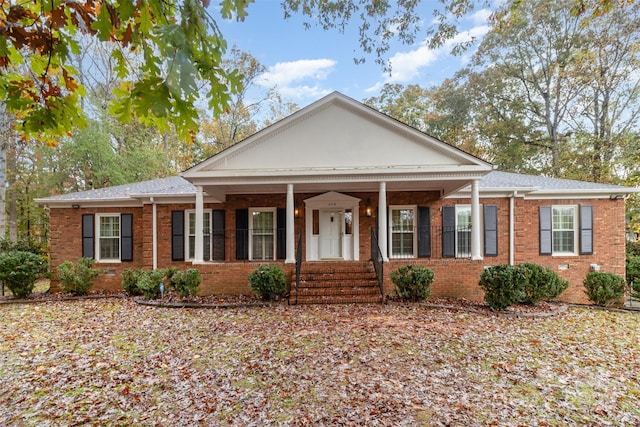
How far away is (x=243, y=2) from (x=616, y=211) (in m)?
13.7

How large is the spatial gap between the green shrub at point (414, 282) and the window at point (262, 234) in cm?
488

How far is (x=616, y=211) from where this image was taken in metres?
10.4

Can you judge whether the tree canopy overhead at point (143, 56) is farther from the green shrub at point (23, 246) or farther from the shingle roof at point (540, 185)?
the green shrub at point (23, 246)

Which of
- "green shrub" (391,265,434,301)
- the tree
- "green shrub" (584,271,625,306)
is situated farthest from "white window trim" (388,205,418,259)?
the tree

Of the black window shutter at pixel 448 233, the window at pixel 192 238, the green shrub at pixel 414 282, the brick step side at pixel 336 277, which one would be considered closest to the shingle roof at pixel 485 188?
the window at pixel 192 238

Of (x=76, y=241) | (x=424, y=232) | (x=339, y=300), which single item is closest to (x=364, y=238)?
(x=424, y=232)

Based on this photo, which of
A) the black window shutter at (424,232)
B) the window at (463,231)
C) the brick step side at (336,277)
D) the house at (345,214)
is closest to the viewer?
the brick step side at (336,277)

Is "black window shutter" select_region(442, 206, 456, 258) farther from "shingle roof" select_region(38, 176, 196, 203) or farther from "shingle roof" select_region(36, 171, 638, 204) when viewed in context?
"shingle roof" select_region(38, 176, 196, 203)

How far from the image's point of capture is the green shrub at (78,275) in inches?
376

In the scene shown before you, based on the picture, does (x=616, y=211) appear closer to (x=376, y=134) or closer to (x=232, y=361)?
(x=376, y=134)

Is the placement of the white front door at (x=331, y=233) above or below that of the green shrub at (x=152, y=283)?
above

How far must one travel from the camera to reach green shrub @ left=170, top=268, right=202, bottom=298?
27.8ft

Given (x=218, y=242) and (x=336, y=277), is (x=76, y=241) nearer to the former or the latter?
(x=218, y=242)

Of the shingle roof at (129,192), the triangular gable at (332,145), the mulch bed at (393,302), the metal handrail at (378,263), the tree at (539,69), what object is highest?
the tree at (539,69)
